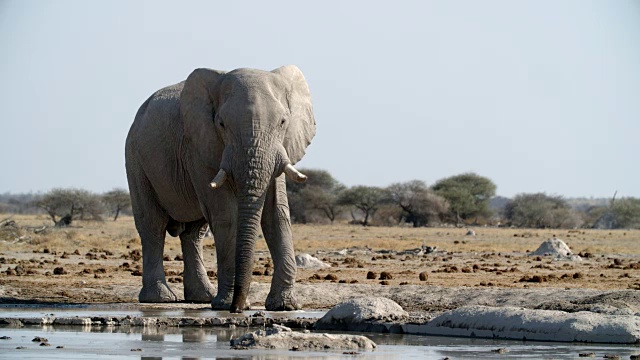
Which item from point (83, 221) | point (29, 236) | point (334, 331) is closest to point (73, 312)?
point (334, 331)

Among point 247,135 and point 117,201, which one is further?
point 117,201

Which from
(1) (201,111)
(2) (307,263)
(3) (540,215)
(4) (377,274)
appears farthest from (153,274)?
(3) (540,215)

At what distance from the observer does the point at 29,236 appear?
47.0 meters

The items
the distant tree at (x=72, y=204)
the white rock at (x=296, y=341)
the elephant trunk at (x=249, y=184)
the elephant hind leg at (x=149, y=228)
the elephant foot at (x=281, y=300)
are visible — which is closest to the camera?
the white rock at (x=296, y=341)

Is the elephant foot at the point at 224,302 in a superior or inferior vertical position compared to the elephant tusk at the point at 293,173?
inferior

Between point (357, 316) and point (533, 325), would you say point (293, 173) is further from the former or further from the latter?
point (533, 325)

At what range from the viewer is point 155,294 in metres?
22.1

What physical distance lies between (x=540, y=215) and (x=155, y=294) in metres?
74.2

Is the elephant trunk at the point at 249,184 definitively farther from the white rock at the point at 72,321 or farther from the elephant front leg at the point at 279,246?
the white rock at the point at 72,321

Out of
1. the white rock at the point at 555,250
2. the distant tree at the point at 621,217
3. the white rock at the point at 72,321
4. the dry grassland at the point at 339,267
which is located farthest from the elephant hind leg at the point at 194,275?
the distant tree at the point at 621,217

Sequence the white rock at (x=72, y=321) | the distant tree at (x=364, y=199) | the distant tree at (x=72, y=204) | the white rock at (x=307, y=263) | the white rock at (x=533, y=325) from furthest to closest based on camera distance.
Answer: the distant tree at (x=364, y=199) < the distant tree at (x=72, y=204) < the white rock at (x=307, y=263) < the white rock at (x=72, y=321) < the white rock at (x=533, y=325)

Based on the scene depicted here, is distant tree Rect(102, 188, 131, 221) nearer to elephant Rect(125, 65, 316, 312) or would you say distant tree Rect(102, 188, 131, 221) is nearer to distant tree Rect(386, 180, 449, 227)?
distant tree Rect(386, 180, 449, 227)

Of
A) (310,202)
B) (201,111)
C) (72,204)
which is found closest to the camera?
(201,111)

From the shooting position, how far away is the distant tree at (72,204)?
83812 millimetres
